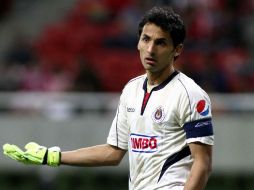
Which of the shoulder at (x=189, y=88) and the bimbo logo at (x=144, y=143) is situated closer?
the shoulder at (x=189, y=88)

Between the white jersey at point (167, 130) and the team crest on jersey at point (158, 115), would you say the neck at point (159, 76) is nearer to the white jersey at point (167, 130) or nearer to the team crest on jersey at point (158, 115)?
the white jersey at point (167, 130)

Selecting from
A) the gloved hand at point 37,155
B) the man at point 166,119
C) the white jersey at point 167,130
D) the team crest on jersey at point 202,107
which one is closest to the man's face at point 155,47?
the man at point 166,119

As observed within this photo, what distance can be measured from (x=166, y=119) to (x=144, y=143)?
0.23 meters

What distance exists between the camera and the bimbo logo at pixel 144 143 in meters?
6.34

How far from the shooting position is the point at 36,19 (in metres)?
17.2

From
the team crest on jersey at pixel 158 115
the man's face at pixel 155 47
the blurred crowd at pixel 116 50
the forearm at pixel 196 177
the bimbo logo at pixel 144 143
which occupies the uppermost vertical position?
the blurred crowd at pixel 116 50

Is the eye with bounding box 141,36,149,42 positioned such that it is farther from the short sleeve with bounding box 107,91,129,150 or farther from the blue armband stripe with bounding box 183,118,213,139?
the blue armband stripe with bounding box 183,118,213,139

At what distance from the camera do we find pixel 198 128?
6.14 metres

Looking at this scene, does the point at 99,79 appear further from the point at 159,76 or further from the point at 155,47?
the point at 155,47

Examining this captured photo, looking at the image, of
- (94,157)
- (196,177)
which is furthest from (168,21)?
(94,157)

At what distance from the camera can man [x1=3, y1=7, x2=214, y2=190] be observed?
243 inches

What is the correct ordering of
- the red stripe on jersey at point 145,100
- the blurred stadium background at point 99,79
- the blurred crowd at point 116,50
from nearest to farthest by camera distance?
the red stripe on jersey at point 145,100
the blurred stadium background at point 99,79
the blurred crowd at point 116,50

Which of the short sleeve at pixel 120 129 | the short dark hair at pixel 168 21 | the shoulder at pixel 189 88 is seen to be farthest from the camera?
the short sleeve at pixel 120 129

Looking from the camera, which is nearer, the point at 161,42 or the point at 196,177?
the point at 196,177
